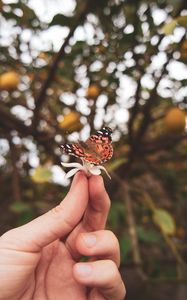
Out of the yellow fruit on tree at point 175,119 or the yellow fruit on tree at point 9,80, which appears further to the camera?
the yellow fruit on tree at point 9,80

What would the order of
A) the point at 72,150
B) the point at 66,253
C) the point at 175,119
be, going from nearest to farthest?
1. the point at 72,150
2. the point at 66,253
3. the point at 175,119

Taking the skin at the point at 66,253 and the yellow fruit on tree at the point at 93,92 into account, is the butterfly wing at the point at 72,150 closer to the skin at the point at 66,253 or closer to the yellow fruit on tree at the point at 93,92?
the skin at the point at 66,253

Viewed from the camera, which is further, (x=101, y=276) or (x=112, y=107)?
(x=112, y=107)

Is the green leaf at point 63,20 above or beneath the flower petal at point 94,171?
above

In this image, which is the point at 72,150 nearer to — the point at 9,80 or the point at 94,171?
the point at 94,171

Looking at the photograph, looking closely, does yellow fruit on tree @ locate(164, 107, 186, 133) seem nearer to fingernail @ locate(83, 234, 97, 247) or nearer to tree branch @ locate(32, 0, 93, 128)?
tree branch @ locate(32, 0, 93, 128)

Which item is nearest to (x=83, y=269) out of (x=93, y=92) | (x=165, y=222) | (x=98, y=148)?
(x=98, y=148)

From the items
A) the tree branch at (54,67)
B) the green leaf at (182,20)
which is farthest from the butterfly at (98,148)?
the tree branch at (54,67)

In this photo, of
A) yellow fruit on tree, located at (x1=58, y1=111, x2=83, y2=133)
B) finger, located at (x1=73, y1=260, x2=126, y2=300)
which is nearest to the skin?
finger, located at (x1=73, y1=260, x2=126, y2=300)
